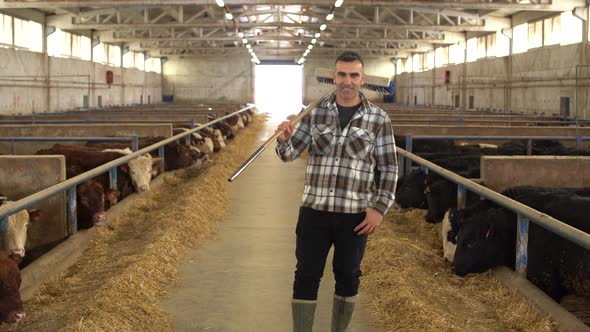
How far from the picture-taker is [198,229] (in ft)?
25.5

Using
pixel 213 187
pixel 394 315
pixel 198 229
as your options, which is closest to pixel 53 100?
pixel 213 187

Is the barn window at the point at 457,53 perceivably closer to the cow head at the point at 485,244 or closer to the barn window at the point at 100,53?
the barn window at the point at 100,53

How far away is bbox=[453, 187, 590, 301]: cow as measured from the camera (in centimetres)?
534

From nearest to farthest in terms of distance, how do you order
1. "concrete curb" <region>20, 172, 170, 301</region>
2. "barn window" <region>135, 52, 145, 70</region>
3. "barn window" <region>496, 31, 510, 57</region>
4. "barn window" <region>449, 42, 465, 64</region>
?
"concrete curb" <region>20, 172, 170, 301</region>
"barn window" <region>496, 31, 510, 57</region>
"barn window" <region>449, 42, 465, 64</region>
"barn window" <region>135, 52, 145, 70</region>

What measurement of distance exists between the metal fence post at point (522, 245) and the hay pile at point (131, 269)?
287cm

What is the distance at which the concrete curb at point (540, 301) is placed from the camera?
439 centimetres

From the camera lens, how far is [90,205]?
7.88 m

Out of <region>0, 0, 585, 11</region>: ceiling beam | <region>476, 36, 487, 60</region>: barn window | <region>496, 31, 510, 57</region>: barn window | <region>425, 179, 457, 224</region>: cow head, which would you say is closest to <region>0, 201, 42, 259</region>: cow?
<region>425, 179, 457, 224</region>: cow head

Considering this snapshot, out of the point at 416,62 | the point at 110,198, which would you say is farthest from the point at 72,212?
the point at 416,62

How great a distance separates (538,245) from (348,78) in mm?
2814

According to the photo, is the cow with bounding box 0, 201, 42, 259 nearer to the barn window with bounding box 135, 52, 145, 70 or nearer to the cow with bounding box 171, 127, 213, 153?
the cow with bounding box 171, 127, 213, 153

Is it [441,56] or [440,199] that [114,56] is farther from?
[440,199]

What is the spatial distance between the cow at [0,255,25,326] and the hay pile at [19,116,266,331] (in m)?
0.16

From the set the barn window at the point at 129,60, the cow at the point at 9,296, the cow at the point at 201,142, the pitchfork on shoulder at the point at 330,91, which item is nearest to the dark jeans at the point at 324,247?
the pitchfork on shoulder at the point at 330,91
